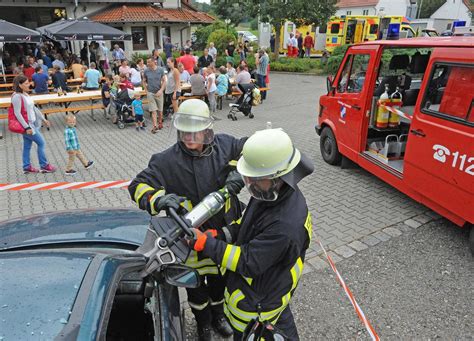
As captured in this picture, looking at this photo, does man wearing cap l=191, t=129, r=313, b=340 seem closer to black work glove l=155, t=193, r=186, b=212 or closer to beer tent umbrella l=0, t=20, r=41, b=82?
black work glove l=155, t=193, r=186, b=212

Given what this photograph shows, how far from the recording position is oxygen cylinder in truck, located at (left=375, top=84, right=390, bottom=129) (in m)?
6.06

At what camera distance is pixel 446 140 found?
4.23 meters

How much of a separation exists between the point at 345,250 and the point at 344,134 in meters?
2.70

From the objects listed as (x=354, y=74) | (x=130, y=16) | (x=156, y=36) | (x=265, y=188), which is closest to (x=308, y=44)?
(x=156, y=36)

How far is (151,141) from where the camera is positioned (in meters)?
9.05

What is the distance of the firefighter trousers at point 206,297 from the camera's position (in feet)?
9.29

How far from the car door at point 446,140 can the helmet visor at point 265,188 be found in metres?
2.94

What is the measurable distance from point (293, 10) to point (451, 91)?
701 inches

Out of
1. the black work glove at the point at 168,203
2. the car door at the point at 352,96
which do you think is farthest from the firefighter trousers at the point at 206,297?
the car door at the point at 352,96

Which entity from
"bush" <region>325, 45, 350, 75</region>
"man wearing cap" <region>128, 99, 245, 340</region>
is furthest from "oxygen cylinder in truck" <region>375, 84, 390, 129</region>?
"bush" <region>325, 45, 350, 75</region>

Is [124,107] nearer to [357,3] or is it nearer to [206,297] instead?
[206,297]

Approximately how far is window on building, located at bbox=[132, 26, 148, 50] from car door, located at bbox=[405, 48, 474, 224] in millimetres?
23012

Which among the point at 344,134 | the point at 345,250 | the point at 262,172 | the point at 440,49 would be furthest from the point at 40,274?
the point at 344,134

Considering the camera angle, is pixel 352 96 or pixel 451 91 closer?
pixel 451 91
